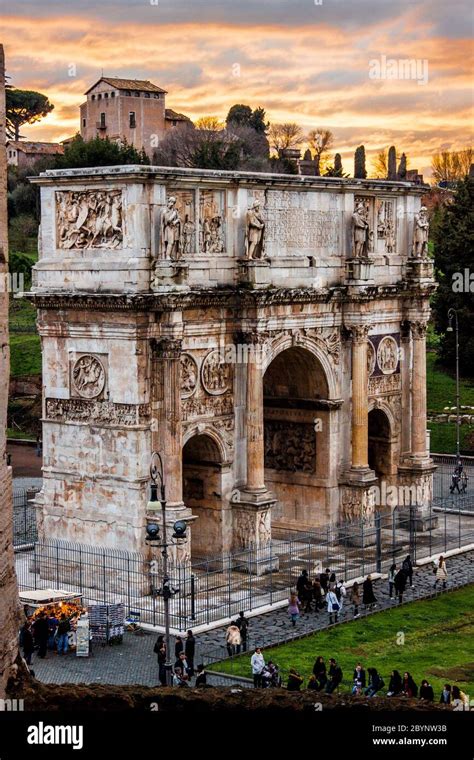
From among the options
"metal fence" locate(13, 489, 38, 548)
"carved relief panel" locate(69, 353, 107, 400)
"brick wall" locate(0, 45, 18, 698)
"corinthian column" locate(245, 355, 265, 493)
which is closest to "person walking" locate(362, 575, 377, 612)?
"corinthian column" locate(245, 355, 265, 493)

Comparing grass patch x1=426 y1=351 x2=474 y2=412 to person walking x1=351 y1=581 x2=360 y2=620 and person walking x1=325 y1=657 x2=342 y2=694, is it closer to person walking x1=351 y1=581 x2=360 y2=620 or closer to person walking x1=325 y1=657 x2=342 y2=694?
person walking x1=351 y1=581 x2=360 y2=620

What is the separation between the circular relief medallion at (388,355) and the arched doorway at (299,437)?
317 centimetres

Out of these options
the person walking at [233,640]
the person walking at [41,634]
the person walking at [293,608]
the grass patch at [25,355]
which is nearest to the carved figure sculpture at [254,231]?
the person walking at [293,608]

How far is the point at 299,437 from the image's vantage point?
150ft

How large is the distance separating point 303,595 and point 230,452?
536 cm

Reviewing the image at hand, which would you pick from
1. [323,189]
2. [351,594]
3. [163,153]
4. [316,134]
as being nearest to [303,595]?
[351,594]

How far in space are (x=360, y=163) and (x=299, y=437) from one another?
168 feet

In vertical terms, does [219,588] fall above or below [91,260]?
below

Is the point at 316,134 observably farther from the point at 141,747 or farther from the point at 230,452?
the point at 141,747

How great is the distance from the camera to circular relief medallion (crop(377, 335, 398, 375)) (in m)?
47.2

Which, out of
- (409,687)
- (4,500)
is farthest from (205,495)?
(4,500)

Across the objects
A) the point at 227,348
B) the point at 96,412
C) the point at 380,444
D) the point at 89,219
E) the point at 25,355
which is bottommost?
the point at 380,444

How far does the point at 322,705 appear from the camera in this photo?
2112cm

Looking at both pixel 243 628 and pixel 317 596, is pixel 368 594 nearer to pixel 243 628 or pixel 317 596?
pixel 317 596
